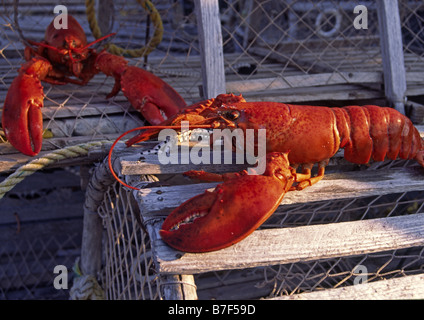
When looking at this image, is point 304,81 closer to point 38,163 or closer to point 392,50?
point 392,50

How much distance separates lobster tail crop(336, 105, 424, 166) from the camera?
1.46 meters

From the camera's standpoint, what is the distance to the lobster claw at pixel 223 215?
1021 millimetres

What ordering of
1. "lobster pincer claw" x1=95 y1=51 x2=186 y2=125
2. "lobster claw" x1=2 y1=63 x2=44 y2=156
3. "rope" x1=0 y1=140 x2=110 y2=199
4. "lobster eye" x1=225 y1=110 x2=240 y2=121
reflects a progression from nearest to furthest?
"lobster eye" x1=225 y1=110 x2=240 y2=121 → "rope" x1=0 y1=140 x2=110 y2=199 → "lobster claw" x1=2 y1=63 x2=44 y2=156 → "lobster pincer claw" x1=95 y1=51 x2=186 y2=125

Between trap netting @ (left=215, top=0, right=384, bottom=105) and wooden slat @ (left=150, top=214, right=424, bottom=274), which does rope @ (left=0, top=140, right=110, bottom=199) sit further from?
trap netting @ (left=215, top=0, right=384, bottom=105)

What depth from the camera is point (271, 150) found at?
4.54 ft

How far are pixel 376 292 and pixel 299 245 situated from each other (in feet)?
0.72

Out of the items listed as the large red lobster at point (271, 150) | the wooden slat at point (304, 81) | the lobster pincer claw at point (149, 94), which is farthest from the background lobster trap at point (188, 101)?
the large red lobster at point (271, 150)

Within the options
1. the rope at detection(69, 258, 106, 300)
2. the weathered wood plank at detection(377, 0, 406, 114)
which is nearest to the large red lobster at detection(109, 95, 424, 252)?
the weathered wood plank at detection(377, 0, 406, 114)

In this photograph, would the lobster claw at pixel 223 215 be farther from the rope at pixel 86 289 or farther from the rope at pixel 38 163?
the rope at pixel 86 289

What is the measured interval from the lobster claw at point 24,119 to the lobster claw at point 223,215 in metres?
0.91

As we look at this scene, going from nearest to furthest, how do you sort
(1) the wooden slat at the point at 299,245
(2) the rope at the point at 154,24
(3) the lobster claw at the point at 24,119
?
(1) the wooden slat at the point at 299,245
(3) the lobster claw at the point at 24,119
(2) the rope at the point at 154,24

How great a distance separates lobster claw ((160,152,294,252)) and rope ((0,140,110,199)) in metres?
0.70
